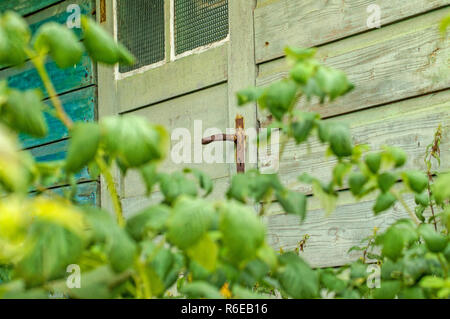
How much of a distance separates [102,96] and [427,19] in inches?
74.2

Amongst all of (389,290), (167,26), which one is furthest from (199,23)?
(389,290)

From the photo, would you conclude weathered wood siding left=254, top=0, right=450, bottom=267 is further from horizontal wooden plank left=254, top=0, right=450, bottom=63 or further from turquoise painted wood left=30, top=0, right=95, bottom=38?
turquoise painted wood left=30, top=0, right=95, bottom=38

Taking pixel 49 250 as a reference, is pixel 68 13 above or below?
above

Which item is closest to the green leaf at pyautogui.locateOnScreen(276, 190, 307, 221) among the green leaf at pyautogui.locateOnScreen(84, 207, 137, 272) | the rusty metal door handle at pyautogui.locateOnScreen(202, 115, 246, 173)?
the green leaf at pyautogui.locateOnScreen(84, 207, 137, 272)

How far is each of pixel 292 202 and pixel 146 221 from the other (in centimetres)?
27

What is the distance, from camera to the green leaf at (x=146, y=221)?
111 cm

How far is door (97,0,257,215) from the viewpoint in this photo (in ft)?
10.7

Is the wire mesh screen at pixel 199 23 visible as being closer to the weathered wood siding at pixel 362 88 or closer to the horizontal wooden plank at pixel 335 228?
the weathered wood siding at pixel 362 88

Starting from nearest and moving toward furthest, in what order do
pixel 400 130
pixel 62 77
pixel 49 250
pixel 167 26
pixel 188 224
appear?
pixel 49 250
pixel 188 224
pixel 400 130
pixel 167 26
pixel 62 77

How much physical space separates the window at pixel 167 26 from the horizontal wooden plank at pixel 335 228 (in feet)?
3.24

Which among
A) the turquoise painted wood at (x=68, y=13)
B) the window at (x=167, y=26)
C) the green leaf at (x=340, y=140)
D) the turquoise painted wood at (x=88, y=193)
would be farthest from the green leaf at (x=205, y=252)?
the turquoise painted wood at (x=68, y=13)

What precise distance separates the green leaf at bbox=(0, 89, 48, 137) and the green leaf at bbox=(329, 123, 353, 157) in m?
0.50

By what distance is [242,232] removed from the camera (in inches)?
37.4

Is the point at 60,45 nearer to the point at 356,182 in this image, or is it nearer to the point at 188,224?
the point at 188,224
